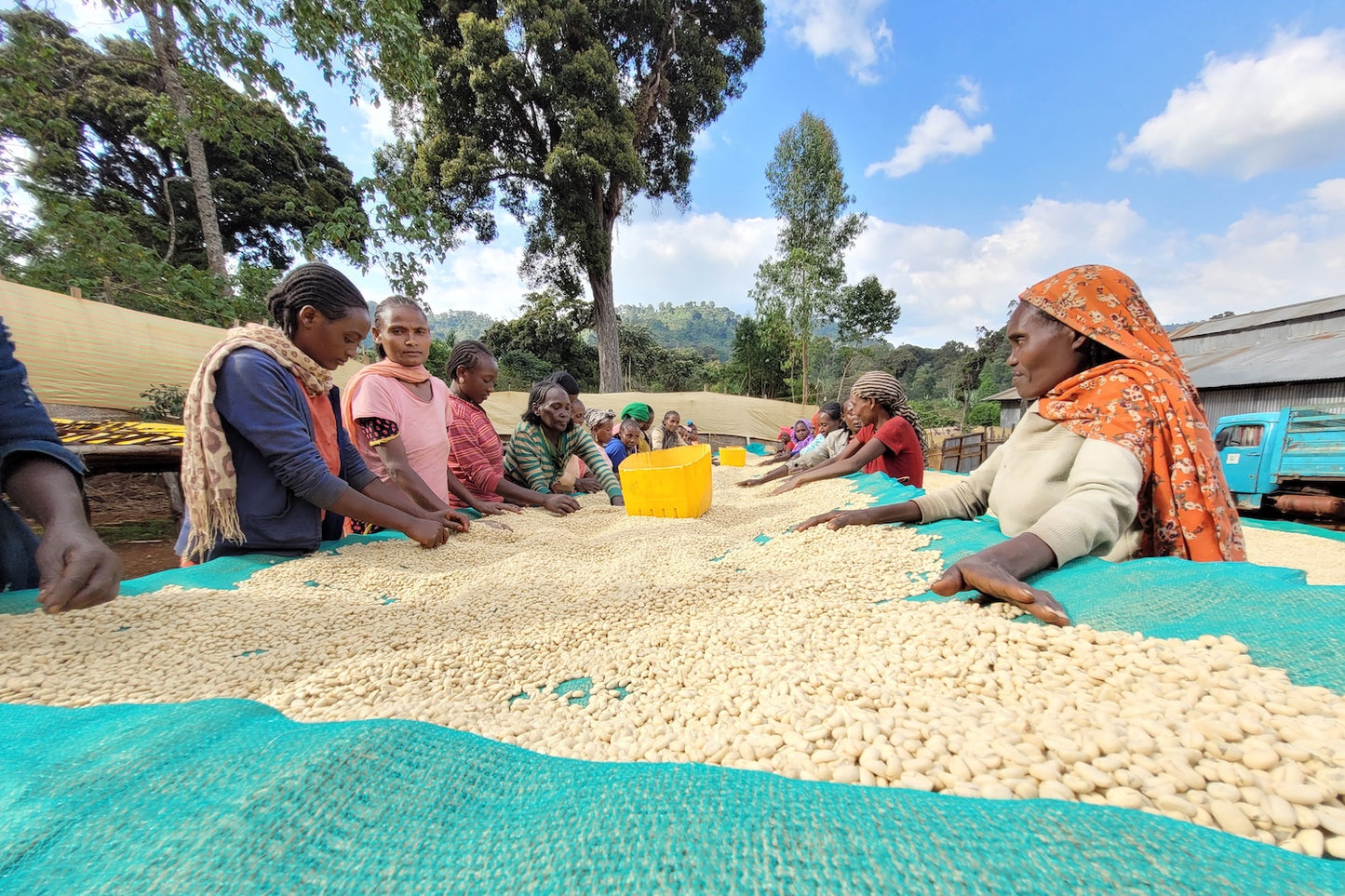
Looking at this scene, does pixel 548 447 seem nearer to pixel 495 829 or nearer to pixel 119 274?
pixel 495 829

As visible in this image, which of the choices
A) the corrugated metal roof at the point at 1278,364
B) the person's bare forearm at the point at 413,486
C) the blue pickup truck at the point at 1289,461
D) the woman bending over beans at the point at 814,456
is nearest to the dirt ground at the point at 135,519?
the person's bare forearm at the point at 413,486

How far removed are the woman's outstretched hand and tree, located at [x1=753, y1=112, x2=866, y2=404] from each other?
17362 millimetres

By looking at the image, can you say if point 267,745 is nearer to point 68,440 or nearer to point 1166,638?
point 1166,638

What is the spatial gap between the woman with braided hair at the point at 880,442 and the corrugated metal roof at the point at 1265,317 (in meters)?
16.5

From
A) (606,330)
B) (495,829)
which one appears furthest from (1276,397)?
(495,829)

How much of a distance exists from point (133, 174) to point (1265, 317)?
3305 centimetres

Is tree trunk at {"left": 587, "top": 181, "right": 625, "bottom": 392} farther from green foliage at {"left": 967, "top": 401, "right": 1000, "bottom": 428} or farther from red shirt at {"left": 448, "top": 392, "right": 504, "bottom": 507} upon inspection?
green foliage at {"left": 967, "top": 401, "right": 1000, "bottom": 428}

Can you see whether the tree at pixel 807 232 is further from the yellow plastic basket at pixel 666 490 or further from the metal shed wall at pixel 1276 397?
the yellow plastic basket at pixel 666 490

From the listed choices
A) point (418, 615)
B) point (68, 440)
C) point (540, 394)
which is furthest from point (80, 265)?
point (418, 615)

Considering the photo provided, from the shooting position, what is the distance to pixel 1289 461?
567 centimetres

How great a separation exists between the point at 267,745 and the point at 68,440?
5314mm

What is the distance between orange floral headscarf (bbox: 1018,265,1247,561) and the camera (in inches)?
52.7

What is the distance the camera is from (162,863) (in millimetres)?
464

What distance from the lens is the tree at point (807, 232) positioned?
18.0 meters
